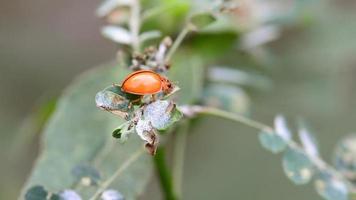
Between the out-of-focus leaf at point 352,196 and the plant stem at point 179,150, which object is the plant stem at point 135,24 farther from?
the out-of-focus leaf at point 352,196

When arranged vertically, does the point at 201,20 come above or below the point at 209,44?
below

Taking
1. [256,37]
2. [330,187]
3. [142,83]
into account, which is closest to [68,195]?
[142,83]

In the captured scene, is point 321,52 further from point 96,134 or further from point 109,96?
point 109,96

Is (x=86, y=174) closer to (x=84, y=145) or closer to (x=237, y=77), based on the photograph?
(x=84, y=145)

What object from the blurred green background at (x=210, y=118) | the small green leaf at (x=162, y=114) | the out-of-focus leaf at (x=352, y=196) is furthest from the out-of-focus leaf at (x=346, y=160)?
the blurred green background at (x=210, y=118)

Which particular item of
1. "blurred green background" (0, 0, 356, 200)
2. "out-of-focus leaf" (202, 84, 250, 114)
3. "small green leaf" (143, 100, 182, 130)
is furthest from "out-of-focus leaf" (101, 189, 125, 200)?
"blurred green background" (0, 0, 356, 200)

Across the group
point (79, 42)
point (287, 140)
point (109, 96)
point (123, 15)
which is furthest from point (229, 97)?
point (79, 42)
